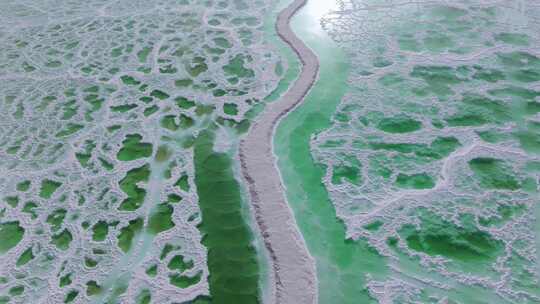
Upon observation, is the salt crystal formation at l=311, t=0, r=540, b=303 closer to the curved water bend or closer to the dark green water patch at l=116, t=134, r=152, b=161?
the curved water bend

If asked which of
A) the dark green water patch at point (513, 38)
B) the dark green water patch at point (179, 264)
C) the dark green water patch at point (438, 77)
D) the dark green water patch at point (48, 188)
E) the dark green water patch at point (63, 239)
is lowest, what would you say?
the dark green water patch at point (179, 264)

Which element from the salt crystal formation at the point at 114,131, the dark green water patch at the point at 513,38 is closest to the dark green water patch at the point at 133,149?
the salt crystal formation at the point at 114,131

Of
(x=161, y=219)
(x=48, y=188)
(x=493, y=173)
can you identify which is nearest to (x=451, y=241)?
(x=493, y=173)

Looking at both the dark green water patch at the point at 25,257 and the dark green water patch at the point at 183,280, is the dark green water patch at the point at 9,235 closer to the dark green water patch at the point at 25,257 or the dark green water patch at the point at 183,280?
the dark green water patch at the point at 25,257

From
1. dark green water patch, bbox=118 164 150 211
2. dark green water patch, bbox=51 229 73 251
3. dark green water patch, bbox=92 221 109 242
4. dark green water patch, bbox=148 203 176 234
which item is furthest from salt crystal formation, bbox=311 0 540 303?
dark green water patch, bbox=51 229 73 251

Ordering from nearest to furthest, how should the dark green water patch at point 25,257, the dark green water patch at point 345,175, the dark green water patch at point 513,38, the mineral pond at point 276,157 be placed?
the mineral pond at point 276,157, the dark green water patch at point 25,257, the dark green water patch at point 345,175, the dark green water patch at point 513,38

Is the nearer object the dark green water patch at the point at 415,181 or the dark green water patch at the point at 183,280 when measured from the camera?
the dark green water patch at the point at 183,280

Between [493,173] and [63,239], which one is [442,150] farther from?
[63,239]

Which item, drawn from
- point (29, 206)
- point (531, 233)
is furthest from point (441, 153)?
point (29, 206)
